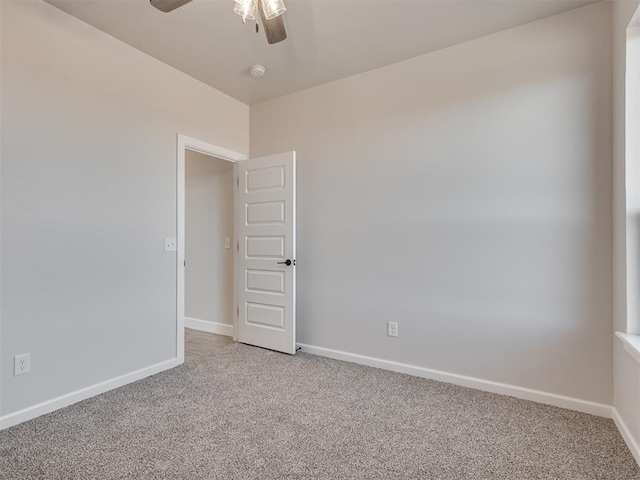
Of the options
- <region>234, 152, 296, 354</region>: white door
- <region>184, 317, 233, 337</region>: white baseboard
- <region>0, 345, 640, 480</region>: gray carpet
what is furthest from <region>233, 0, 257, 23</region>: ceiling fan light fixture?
<region>184, 317, 233, 337</region>: white baseboard

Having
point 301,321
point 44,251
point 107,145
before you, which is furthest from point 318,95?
point 44,251

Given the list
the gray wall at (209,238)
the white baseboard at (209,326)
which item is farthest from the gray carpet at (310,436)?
the gray wall at (209,238)

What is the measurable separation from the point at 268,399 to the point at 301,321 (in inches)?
44.7

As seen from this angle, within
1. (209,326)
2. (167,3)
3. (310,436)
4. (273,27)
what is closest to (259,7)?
(273,27)

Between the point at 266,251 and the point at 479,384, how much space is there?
2.21 metres

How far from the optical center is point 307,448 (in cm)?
174

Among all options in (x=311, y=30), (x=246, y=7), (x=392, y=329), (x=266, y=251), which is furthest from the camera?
(x=266, y=251)

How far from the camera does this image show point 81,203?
2305mm

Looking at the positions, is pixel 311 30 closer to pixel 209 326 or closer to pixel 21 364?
pixel 21 364

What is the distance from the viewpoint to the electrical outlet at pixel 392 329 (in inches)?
112

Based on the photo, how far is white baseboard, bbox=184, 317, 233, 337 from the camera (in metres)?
3.99

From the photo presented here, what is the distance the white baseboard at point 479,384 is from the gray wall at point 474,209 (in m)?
0.05

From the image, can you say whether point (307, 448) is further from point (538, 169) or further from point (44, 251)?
point (538, 169)

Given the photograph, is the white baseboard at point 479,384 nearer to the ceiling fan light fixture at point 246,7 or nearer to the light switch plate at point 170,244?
the light switch plate at point 170,244
